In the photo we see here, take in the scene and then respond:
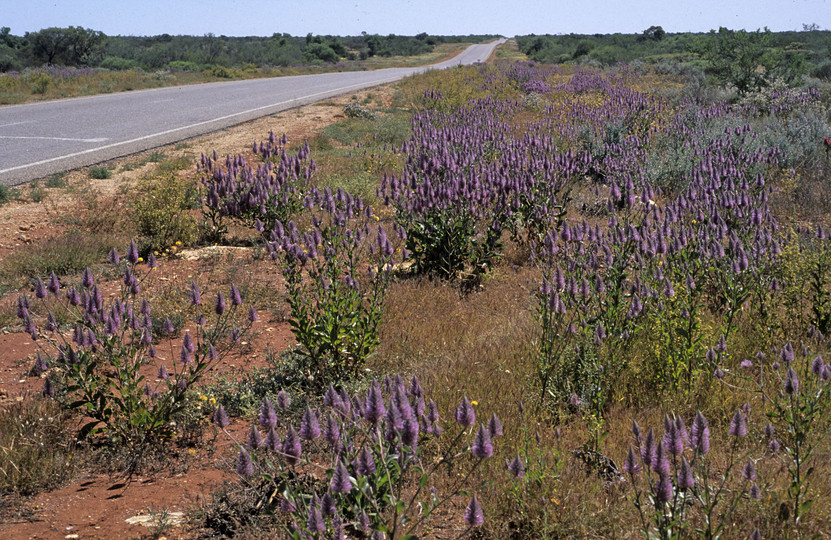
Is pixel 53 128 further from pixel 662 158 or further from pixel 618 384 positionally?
pixel 618 384

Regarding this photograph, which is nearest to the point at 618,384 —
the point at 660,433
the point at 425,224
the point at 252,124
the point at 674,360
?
the point at 674,360

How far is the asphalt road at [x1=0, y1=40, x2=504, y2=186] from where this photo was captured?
10.7 metres

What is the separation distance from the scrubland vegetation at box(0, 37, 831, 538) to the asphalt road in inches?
124

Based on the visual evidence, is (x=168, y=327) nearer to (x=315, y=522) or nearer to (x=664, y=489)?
(x=315, y=522)

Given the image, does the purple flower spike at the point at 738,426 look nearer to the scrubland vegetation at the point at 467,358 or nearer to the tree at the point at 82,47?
the scrubland vegetation at the point at 467,358

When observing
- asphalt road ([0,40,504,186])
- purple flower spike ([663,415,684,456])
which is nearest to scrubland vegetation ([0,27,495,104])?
asphalt road ([0,40,504,186])

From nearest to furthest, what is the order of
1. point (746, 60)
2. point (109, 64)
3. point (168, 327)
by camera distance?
point (168, 327) < point (746, 60) < point (109, 64)

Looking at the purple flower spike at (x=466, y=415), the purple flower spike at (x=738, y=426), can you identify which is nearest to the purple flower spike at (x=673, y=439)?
the purple flower spike at (x=738, y=426)

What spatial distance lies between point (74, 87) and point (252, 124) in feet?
37.0

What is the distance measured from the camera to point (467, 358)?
4.11 metres

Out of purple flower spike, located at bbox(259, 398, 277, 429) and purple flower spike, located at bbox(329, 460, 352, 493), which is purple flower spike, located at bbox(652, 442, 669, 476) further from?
purple flower spike, located at bbox(259, 398, 277, 429)

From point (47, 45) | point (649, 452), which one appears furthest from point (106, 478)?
point (47, 45)

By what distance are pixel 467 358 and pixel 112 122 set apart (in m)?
13.7

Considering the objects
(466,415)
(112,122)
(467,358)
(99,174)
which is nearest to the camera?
(466,415)
